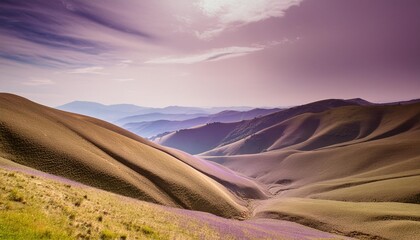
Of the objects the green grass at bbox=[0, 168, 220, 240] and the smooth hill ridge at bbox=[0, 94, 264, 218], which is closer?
the green grass at bbox=[0, 168, 220, 240]

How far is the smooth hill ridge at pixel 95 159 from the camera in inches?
Result: 1398

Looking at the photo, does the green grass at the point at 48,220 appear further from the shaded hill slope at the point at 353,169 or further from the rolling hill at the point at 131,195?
the shaded hill slope at the point at 353,169

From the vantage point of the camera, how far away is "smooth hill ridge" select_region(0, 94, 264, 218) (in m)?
35.5

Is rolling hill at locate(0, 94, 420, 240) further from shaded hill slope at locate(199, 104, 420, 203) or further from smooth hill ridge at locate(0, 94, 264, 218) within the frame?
shaded hill slope at locate(199, 104, 420, 203)

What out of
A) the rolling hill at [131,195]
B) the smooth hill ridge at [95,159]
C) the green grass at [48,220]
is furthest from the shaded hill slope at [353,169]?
the green grass at [48,220]

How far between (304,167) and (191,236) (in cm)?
12306

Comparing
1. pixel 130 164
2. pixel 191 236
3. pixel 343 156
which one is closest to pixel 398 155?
pixel 343 156

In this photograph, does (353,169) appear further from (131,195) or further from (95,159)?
(95,159)

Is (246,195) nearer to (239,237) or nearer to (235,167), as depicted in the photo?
(239,237)

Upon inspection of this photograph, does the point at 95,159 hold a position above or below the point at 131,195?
above

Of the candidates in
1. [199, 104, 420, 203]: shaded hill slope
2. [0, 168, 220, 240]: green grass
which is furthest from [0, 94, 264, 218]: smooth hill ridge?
[199, 104, 420, 203]: shaded hill slope

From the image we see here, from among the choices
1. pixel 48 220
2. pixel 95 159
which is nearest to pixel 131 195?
pixel 95 159

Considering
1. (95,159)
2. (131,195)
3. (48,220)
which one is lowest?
(131,195)

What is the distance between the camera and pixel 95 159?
41219 millimetres
